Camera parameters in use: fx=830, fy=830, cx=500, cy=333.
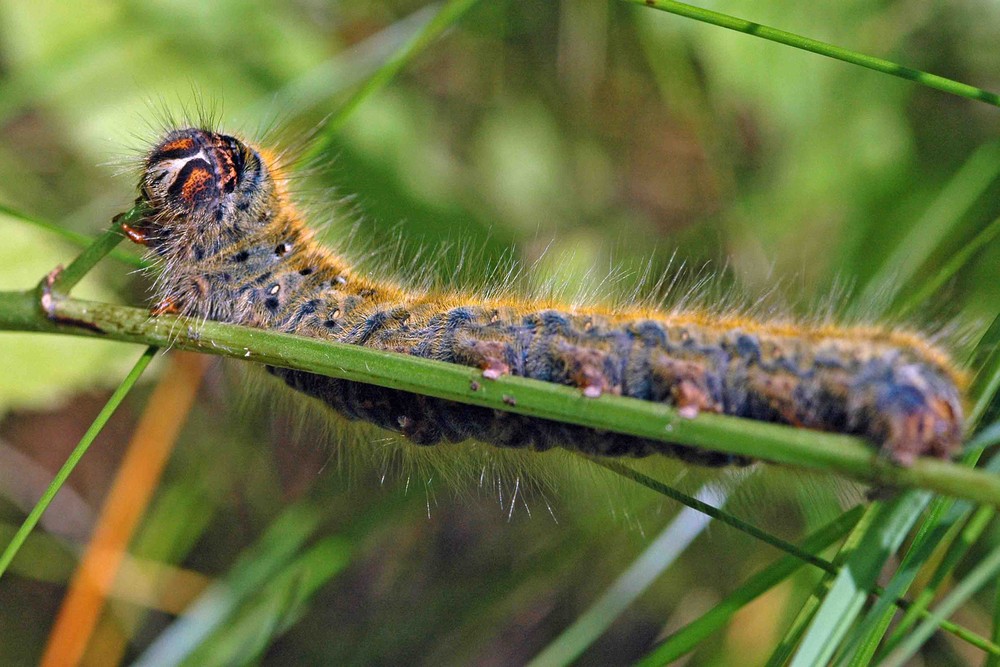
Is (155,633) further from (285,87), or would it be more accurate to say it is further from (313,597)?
(285,87)

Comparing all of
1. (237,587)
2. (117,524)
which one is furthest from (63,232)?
(117,524)

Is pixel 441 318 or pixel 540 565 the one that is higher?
pixel 441 318

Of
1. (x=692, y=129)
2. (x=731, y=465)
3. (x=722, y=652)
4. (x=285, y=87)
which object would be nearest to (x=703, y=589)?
(x=722, y=652)

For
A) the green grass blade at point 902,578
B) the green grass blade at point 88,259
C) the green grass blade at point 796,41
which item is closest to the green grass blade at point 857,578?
the green grass blade at point 902,578

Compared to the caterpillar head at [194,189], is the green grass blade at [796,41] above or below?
above

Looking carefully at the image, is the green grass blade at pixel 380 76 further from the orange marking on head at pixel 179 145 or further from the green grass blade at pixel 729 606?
the green grass blade at pixel 729 606

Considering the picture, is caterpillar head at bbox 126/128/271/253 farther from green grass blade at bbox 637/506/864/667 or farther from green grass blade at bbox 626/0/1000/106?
green grass blade at bbox 637/506/864/667
